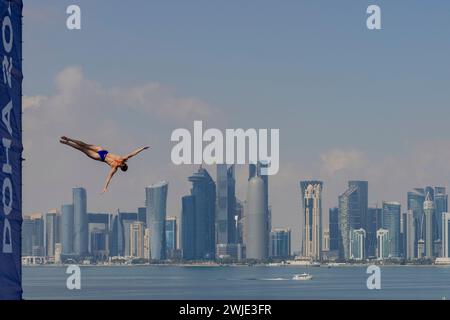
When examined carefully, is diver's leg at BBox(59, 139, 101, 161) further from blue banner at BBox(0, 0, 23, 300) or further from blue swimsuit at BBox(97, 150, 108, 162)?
blue banner at BBox(0, 0, 23, 300)

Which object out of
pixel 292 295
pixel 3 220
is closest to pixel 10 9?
pixel 3 220

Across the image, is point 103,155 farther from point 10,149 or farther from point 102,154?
point 10,149

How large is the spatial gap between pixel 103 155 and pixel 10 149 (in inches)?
153

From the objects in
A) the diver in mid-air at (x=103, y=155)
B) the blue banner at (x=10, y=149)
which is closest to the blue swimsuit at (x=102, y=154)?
the diver in mid-air at (x=103, y=155)

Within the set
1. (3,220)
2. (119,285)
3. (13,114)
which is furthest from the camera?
(119,285)

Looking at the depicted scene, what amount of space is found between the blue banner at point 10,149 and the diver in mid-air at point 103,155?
2694 millimetres

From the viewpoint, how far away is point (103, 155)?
973 inches

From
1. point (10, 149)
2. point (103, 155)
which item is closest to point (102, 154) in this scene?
point (103, 155)

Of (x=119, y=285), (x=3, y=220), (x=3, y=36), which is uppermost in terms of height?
(x=3, y=36)
